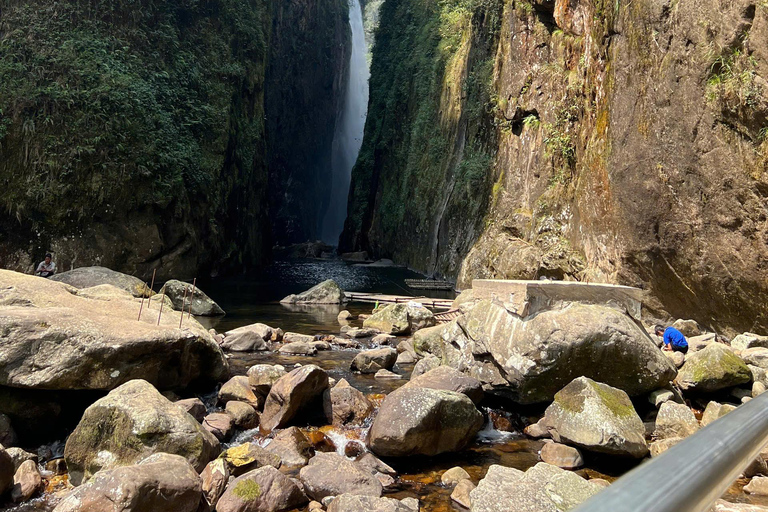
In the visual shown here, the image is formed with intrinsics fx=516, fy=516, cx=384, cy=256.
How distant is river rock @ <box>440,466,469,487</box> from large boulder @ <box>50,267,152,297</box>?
9.66 meters

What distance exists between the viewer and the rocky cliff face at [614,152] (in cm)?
729

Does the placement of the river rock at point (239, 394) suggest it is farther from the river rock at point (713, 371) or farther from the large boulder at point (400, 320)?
the large boulder at point (400, 320)

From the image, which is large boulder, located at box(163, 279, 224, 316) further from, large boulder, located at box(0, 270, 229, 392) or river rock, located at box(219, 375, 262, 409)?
river rock, located at box(219, 375, 262, 409)

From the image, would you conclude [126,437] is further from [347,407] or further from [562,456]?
[562,456]

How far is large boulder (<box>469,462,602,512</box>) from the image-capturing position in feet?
11.9

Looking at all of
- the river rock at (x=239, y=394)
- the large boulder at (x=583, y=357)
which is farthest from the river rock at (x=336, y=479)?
the large boulder at (x=583, y=357)

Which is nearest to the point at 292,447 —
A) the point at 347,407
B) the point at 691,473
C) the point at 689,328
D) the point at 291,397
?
the point at 291,397

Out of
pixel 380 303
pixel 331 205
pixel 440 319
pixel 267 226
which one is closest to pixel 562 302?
pixel 440 319

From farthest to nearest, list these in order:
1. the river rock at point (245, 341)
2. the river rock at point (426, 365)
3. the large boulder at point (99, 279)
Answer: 1. the large boulder at point (99, 279)
2. the river rock at point (245, 341)
3. the river rock at point (426, 365)

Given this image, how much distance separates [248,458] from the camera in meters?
4.73

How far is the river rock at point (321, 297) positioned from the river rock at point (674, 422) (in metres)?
12.2

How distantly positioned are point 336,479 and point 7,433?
129 inches

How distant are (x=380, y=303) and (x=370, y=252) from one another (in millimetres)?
23169

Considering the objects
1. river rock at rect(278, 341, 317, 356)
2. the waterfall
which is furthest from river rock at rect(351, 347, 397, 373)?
the waterfall
